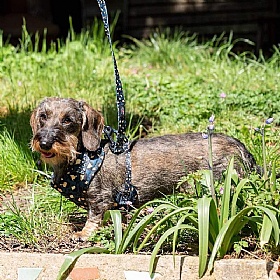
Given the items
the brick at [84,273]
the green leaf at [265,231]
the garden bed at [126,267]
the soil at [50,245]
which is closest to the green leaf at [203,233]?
the garden bed at [126,267]

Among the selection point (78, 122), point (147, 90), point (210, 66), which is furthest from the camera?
point (210, 66)

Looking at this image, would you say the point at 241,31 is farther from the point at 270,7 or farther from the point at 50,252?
the point at 50,252

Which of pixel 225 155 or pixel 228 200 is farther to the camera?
pixel 225 155

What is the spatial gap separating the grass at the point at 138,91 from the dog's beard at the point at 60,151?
43cm

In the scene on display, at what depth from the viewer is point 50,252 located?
14.3 feet

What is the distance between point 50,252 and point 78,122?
0.95m

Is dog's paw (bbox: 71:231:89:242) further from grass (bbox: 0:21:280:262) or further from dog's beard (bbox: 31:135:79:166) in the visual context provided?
dog's beard (bbox: 31:135:79:166)

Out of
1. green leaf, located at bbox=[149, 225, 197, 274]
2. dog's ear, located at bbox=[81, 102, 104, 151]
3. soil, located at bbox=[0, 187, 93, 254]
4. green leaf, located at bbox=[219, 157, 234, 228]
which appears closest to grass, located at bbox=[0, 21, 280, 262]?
soil, located at bbox=[0, 187, 93, 254]

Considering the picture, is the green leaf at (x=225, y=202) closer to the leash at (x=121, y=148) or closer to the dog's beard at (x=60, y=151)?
the leash at (x=121, y=148)

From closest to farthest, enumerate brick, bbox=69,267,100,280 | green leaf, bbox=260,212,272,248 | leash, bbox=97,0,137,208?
green leaf, bbox=260,212,272,248 → brick, bbox=69,267,100,280 → leash, bbox=97,0,137,208

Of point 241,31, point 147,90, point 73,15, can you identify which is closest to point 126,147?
point 147,90

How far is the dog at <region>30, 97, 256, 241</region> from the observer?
4555 millimetres

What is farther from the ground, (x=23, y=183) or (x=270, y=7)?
(x=270, y=7)

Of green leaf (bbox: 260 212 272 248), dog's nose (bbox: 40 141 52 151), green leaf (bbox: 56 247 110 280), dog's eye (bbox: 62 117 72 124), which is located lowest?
green leaf (bbox: 56 247 110 280)
